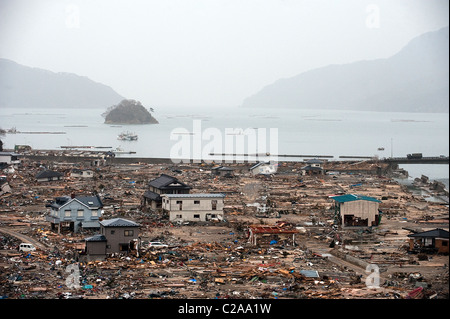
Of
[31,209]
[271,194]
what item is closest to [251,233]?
[31,209]

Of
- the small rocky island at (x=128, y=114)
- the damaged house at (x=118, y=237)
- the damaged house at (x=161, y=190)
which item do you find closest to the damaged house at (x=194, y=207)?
the damaged house at (x=161, y=190)

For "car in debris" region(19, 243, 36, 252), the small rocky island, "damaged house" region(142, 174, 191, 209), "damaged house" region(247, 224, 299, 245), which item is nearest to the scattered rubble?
"damaged house" region(247, 224, 299, 245)

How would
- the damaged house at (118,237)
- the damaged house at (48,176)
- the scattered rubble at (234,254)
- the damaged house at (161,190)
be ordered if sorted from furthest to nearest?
the damaged house at (48,176)
the damaged house at (161,190)
the damaged house at (118,237)
the scattered rubble at (234,254)

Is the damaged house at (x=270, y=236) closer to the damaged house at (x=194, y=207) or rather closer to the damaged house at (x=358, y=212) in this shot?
the damaged house at (x=358, y=212)

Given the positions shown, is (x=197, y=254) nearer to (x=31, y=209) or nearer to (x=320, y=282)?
(x=320, y=282)

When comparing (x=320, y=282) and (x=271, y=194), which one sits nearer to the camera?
(x=320, y=282)

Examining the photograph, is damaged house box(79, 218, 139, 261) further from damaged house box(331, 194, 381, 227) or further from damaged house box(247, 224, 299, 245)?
damaged house box(331, 194, 381, 227)
